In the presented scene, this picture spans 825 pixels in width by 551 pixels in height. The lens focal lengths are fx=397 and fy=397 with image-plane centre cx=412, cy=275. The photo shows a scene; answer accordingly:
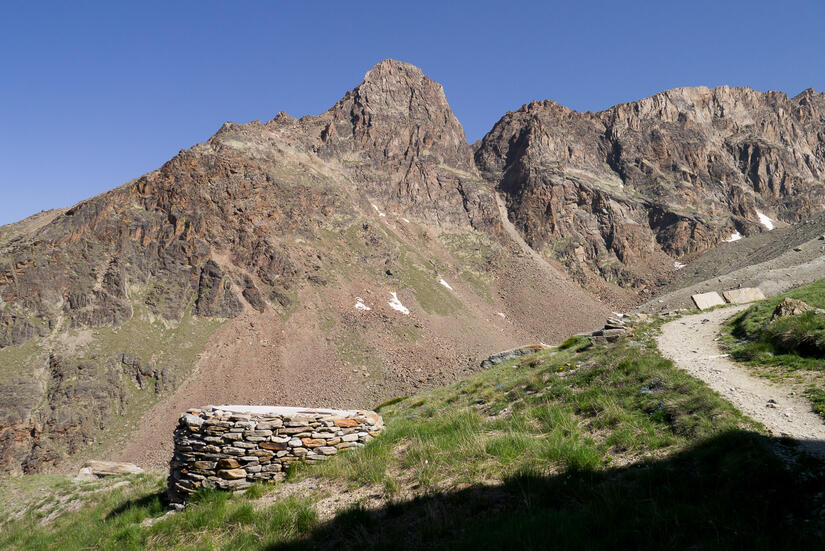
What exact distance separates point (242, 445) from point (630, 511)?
27.2ft

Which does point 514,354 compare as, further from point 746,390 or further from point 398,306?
point 398,306

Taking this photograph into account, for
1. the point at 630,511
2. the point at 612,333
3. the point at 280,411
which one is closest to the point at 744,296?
the point at 612,333

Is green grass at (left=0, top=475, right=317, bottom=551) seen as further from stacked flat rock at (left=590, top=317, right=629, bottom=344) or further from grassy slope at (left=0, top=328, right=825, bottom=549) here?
stacked flat rock at (left=590, top=317, right=629, bottom=344)

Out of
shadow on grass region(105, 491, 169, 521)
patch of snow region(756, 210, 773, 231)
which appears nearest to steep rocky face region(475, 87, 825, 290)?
patch of snow region(756, 210, 773, 231)

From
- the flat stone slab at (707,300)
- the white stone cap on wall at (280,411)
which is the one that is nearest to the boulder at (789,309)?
the flat stone slab at (707,300)

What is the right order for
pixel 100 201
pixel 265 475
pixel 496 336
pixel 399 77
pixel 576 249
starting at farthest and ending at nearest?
pixel 399 77 → pixel 576 249 → pixel 496 336 → pixel 100 201 → pixel 265 475

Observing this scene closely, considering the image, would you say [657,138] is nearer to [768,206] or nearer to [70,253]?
[768,206]

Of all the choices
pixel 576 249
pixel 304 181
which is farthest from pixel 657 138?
pixel 304 181

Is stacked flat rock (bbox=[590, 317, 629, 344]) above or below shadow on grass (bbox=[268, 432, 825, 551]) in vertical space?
above

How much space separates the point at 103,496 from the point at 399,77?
468ft

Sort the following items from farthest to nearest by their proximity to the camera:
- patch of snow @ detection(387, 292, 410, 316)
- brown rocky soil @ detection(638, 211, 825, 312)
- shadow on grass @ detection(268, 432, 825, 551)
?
patch of snow @ detection(387, 292, 410, 316) < brown rocky soil @ detection(638, 211, 825, 312) < shadow on grass @ detection(268, 432, 825, 551)

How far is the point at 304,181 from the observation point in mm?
92500

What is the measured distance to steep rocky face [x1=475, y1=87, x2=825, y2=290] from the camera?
120 meters

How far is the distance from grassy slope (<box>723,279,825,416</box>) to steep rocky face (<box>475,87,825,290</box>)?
340ft
